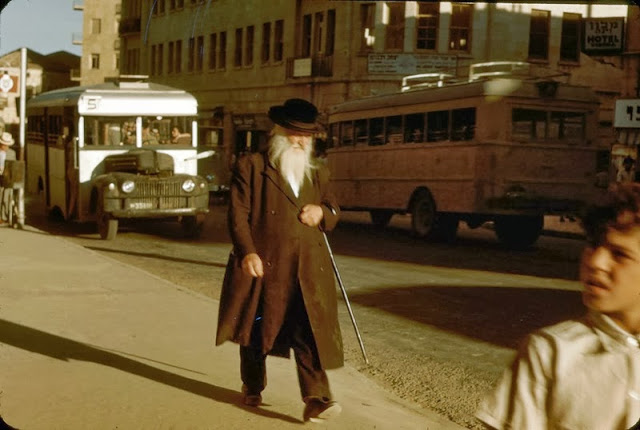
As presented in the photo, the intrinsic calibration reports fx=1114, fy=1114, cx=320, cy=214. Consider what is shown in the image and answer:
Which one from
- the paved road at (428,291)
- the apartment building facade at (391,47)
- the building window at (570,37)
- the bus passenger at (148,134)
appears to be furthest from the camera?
the building window at (570,37)

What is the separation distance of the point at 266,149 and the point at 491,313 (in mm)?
5437

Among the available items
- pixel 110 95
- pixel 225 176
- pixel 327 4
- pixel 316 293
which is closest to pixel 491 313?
pixel 316 293

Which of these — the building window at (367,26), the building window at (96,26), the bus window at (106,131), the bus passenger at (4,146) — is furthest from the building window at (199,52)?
the building window at (96,26)

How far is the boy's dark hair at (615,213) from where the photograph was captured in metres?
2.30

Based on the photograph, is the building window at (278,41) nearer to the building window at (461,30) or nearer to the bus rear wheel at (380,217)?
the building window at (461,30)

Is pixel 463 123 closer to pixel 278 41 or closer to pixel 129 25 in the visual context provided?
pixel 278 41

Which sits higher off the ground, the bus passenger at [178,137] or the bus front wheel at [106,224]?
the bus passenger at [178,137]

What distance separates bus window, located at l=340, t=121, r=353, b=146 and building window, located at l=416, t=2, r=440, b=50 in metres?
15.5

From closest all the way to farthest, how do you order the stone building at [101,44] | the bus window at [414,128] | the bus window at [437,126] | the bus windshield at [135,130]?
the bus windshield at [135,130], the bus window at [437,126], the bus window at [414,128], the stone building at [101,44]

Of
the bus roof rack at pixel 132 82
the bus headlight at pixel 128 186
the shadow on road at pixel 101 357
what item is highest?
the bus roof rack at pixel 132 82

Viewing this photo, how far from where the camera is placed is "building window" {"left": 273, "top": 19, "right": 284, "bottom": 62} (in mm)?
45312

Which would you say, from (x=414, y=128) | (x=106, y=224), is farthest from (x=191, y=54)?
(x=106, y=224)

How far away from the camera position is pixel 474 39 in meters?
39.2

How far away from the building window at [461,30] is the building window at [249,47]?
11.3 metres
